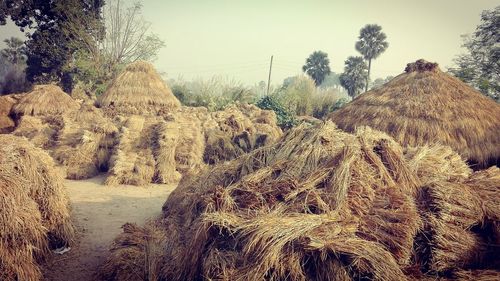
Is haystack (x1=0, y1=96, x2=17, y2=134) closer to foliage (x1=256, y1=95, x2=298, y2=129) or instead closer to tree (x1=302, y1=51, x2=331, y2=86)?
foliage (x1=256, y1=95, x2=298, y2=129)

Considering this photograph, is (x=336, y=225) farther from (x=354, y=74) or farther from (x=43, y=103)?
(x=354, y=74)

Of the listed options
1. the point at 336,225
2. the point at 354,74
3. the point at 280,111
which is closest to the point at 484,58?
the point at 354,74

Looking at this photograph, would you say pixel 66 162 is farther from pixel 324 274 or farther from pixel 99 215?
pixel 324 274

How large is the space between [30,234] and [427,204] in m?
5.08

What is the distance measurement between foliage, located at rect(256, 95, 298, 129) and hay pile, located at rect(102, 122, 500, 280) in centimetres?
1165

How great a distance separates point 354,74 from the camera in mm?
28750

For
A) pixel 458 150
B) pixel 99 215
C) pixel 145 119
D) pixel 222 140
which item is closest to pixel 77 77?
pixel 145 119

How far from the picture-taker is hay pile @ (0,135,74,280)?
12.6 ft

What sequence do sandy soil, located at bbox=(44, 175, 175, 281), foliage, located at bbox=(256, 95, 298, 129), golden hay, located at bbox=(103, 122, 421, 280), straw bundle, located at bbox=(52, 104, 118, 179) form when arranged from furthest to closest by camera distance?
foliage, located at bbox=(256, 95, 298, 129) < straw bundle, located at bbox=(52, 104, 118, 179) < sandy soil, located at bbox=(44, 175, 175, 281) < golden hay, located at bbox=(103, 122, 421, 280)

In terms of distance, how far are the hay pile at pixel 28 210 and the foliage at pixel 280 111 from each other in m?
12.4

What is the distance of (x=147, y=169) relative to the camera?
9.19m

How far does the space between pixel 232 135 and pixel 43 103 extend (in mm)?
7807

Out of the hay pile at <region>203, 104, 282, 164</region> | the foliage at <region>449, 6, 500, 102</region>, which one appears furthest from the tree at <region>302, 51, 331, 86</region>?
the hay pile at <region>203, 104, 282, 164</region>

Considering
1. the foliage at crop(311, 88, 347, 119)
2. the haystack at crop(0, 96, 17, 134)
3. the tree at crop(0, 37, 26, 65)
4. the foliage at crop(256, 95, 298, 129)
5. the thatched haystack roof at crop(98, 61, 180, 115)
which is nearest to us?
the haystack at crop(0, 96, 17, 134)
